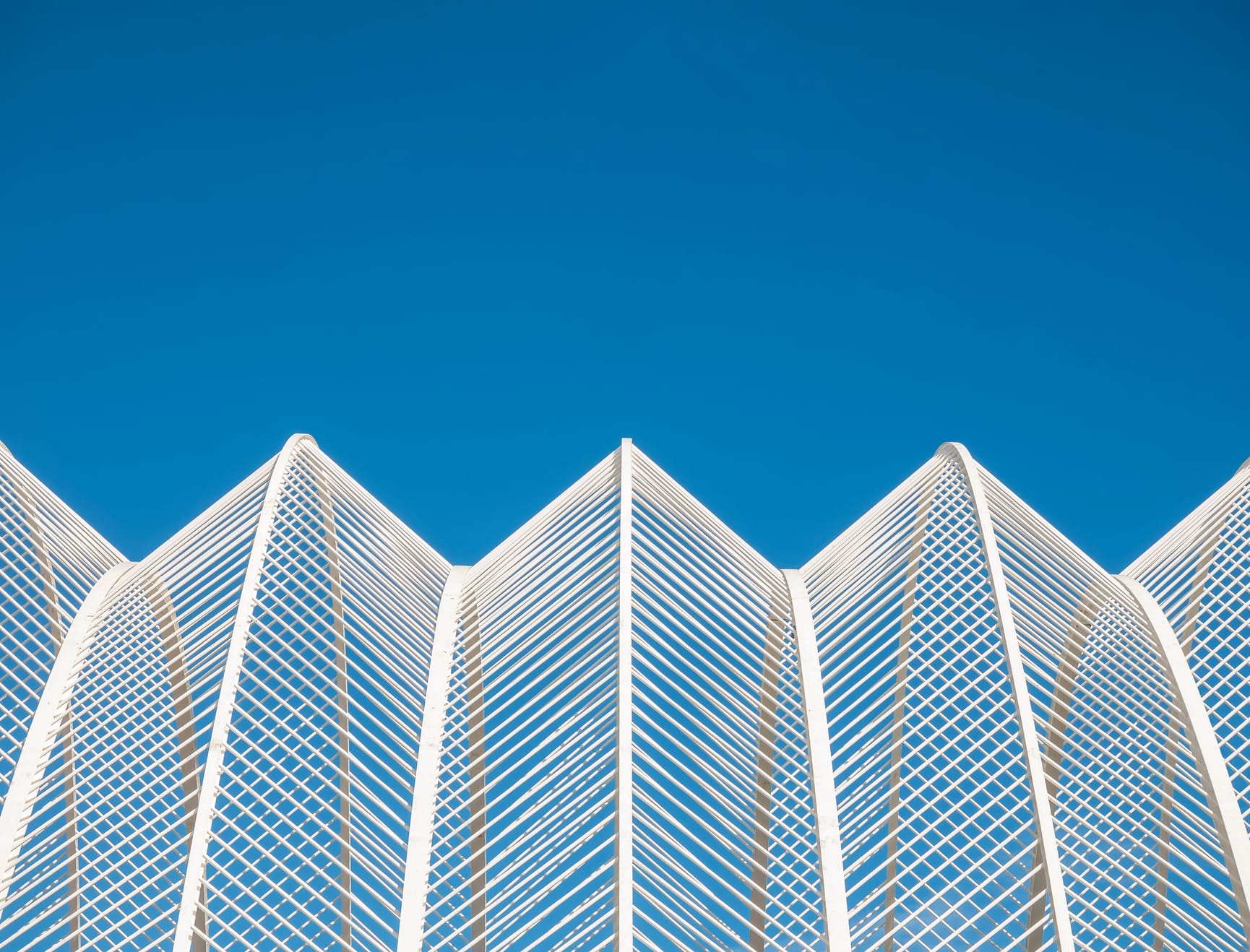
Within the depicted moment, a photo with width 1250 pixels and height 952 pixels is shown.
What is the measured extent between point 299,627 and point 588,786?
5096mm

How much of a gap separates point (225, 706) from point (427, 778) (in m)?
2.69

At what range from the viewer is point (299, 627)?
17.9 metres

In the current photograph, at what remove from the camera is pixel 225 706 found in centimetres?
1574

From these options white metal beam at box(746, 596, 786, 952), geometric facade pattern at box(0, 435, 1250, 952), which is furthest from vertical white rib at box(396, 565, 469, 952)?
white metal beam at box(746, 596, 786, 952)

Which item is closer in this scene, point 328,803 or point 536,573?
point 328,803

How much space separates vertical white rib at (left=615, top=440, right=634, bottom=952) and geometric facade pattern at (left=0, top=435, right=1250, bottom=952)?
4 centimetres

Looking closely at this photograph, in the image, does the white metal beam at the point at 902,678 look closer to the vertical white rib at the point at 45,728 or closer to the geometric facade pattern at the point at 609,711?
the geometric facade pattern at the point at 609,711

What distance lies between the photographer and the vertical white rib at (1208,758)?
1437cm

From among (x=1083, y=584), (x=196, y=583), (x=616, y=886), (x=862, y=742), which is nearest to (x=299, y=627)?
(x=196, y=583)

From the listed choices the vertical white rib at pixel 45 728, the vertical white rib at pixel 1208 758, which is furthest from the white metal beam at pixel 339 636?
the vertical white rib at pixel 1208 758

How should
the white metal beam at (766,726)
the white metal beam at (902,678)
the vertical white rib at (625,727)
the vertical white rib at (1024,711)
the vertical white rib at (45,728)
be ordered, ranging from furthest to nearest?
1. the white metal beam at (766,726)
2. the white metal beam at (902,678)
3. the vertical white rib at (45,728)
4. the vertical white rib at (1024,711)
5. the vertical white rib at (625,727)

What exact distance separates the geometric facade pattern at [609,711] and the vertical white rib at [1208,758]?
50 mm

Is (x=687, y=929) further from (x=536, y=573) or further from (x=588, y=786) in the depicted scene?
(x=536, y=573)

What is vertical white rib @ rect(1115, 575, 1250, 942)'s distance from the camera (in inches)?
566
